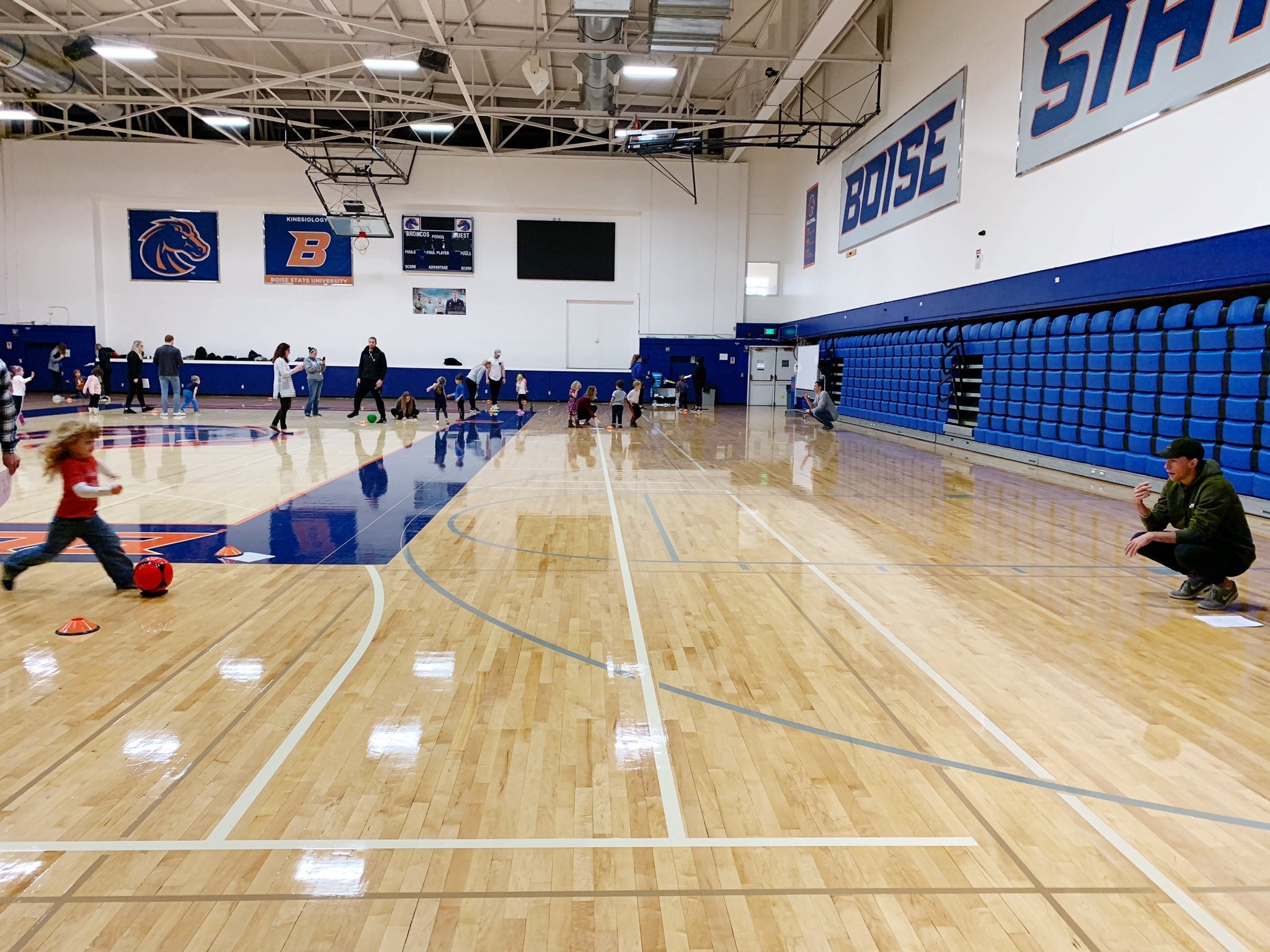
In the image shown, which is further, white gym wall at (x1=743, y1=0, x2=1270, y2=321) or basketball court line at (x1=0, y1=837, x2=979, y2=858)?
white gym wall at (x1=743, y1=0, x2=1270, y2=321)

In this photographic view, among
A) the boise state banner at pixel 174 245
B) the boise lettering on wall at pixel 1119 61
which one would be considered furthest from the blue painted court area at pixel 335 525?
the boise state banner at pixel 174 245

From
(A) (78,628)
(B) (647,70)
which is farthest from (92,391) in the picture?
(A) (78,628)

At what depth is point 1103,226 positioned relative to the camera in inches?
450

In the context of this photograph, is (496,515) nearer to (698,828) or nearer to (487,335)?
(698,828)

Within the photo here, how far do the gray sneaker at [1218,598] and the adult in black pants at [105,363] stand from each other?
2640 cm

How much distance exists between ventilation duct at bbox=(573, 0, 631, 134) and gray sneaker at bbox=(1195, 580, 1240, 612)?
1320 centimetres

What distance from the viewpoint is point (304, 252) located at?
28422 millimetres

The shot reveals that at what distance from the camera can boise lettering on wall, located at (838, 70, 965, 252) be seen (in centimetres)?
1585

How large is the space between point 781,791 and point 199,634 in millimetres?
3472

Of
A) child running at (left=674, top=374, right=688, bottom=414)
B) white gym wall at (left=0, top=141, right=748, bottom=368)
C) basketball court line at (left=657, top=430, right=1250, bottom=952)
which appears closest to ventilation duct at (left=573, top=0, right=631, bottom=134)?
white gym wall at (left=0, top=141, right=748, bottom=368)

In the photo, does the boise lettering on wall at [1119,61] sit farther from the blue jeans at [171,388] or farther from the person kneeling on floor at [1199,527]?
the blue jeans at [171,388]

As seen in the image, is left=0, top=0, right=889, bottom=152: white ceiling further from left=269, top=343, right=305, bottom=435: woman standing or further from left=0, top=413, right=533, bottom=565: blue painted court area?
left=0, top=413, right=533, bottom=565: blue painted court area

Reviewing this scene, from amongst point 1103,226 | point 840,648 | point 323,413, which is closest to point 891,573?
point 840,648

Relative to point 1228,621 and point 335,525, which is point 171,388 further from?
point 1228,621
